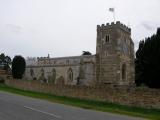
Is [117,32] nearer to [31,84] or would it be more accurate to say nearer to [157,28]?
[157,28]

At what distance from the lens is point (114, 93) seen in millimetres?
31484

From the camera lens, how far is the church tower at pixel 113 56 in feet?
221

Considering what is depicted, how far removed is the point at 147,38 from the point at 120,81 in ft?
49.7

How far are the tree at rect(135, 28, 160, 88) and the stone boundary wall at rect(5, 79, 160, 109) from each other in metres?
14.0

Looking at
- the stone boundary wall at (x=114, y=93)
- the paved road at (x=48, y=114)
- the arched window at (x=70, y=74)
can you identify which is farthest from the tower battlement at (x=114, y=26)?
the paved road at (x=48, y=114)

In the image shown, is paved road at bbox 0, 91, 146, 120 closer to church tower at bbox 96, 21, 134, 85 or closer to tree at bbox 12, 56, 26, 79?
church tower at bbox 96, 21, 134, 85

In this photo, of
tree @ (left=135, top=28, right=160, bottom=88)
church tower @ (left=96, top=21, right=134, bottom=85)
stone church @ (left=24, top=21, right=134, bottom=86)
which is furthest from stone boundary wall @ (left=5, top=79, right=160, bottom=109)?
stone church @ (left=24, top=21, right=134, bottom=86)

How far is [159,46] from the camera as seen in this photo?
49.9 meters

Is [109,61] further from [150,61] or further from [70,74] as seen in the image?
[150,61]

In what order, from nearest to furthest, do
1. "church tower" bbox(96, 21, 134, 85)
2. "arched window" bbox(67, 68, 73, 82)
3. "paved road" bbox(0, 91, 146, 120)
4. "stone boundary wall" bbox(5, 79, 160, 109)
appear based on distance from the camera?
"paved road" bbox(0, 91, 146, 120), "stone boundary wall" bbox(5, 79, 160, 109), "church tower" bbox(96, 21, 134, 85), "arched window" bbox(67, 68, 73, 82)

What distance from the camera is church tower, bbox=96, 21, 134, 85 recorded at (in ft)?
221

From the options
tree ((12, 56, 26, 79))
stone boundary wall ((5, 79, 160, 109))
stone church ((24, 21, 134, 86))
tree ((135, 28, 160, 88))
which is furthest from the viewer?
tree ((12, 56, 26, 79))

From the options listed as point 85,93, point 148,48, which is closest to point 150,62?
point 148,48

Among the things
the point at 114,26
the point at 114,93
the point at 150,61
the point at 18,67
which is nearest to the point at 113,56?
the point at 114,26
